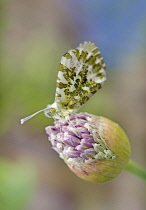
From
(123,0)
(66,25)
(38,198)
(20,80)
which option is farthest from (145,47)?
(38,198)

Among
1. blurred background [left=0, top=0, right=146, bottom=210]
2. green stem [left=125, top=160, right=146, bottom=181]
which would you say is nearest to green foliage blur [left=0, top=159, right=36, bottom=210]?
blurred background [left=0, top=0, right=146, bottom=210]

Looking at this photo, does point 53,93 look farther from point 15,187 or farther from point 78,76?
point 78,76

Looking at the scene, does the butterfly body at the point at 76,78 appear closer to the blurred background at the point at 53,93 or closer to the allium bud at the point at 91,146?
the allium bud at the point at 91,146

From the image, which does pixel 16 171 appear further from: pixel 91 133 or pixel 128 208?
pixel 91 133

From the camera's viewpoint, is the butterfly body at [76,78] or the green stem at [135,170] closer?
the butterfly body at [76,78]

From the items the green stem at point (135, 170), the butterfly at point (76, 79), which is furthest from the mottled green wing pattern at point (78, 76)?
the green stem at point (135, 170)

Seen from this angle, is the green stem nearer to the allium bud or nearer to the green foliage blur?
the allium bud

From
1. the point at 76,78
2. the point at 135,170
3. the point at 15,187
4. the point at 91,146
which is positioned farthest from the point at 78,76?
the point at 15,187
